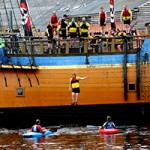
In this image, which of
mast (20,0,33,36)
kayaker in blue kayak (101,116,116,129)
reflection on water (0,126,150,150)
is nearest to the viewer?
reflection on water (0,126,150,150)

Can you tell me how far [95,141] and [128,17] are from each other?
1084 cm

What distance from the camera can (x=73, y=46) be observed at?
4747cm

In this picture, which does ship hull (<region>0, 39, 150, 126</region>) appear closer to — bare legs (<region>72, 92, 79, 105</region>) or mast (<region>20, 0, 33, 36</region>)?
bare legs (<region>72, 92, 79, 105</region>)

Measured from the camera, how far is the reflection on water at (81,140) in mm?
38719

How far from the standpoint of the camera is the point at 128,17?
49.5 metres

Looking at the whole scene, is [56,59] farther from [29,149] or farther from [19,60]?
[29,149]

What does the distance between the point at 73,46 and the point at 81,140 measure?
7.88 m

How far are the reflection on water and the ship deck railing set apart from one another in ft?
13.0

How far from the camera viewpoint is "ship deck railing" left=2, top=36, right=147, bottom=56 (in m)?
46.9

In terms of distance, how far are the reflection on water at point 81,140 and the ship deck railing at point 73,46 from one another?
3.96 meters

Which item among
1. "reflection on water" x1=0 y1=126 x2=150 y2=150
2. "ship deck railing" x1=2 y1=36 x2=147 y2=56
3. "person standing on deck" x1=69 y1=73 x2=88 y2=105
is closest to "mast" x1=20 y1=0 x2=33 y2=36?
"ship deck railing" x1=2 y1=36 x2=147 y2=56

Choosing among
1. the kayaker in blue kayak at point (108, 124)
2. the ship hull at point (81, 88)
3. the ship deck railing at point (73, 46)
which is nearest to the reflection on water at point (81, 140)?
the kayaker in blue kayak at point (108, 124)

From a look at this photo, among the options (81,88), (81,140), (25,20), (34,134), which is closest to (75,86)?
(81,88)

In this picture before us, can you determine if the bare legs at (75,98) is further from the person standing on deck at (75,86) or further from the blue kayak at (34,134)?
the blue kayak at (34,134)
